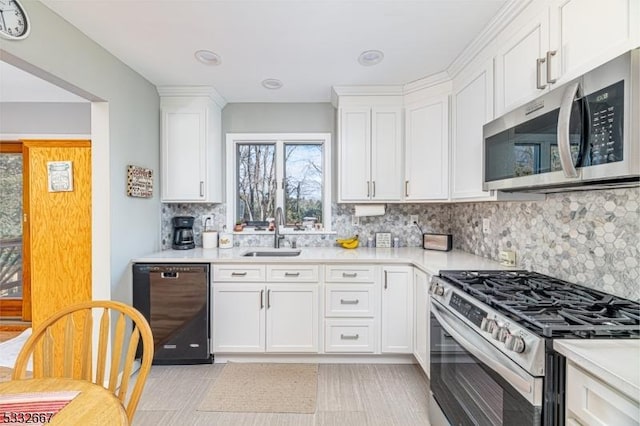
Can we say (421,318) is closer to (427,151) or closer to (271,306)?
(271,306)

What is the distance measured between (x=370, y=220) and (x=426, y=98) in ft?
4.26

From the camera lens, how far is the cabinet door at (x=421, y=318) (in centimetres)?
222

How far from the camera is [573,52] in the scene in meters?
1.32

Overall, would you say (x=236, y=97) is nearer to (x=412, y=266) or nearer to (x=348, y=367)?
(x=412, y=266)

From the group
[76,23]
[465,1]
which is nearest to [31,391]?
[76,23]

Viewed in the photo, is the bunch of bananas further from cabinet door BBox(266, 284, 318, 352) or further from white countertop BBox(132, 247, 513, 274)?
cabinet door BBox(266, 284, 318, 352)

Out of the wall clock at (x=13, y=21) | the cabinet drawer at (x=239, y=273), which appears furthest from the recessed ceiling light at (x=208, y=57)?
the cabinet drawer at (x=239, y=273)

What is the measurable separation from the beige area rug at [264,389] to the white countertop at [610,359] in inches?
65.7

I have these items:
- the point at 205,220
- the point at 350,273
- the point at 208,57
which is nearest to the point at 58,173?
the point at 205,220

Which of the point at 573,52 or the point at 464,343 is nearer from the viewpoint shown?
the point at 573,52

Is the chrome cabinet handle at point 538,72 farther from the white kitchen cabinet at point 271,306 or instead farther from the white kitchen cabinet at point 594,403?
the white kitchen cabinet at point 271,306

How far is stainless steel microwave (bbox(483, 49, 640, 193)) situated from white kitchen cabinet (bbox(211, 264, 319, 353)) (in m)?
1.73

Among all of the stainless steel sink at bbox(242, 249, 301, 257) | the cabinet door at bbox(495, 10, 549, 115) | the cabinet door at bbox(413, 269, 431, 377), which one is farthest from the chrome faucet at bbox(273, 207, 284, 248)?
the cabinet door at bbox(495, 10, 549, 115)

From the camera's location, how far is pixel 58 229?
3166 mm
